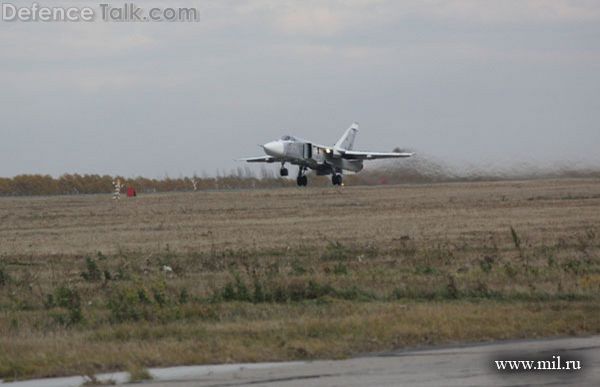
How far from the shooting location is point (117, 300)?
16.5 metres

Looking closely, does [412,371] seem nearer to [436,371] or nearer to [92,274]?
[436,371]

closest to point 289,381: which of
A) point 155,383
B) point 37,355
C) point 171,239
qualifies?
point 155,383

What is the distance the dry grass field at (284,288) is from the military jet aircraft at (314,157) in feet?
89.1

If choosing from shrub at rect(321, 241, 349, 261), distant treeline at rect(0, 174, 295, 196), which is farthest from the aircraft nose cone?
shrub at rect(321, 241, 349, 261)

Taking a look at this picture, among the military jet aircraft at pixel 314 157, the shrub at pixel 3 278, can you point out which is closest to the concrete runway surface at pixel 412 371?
the shrub at pixel 3 278

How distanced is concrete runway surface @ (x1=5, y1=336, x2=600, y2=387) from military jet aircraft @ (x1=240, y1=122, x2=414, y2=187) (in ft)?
157

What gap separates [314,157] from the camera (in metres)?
64.6

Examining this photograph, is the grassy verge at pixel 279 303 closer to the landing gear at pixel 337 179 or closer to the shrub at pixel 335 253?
the shrub at pixel 335 253

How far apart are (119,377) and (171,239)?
56.5 feet

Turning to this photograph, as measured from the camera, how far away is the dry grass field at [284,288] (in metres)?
13.5

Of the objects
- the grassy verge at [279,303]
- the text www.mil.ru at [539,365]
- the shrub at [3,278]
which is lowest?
the text www.mil.ru at [539,365]

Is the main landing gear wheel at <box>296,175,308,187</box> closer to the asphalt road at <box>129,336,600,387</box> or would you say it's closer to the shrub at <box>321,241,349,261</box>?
the shrub at <box>321,241,349,261</box>

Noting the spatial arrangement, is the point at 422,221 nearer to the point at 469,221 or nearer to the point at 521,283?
the point at 469,221

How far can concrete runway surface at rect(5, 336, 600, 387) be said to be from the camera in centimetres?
1075
